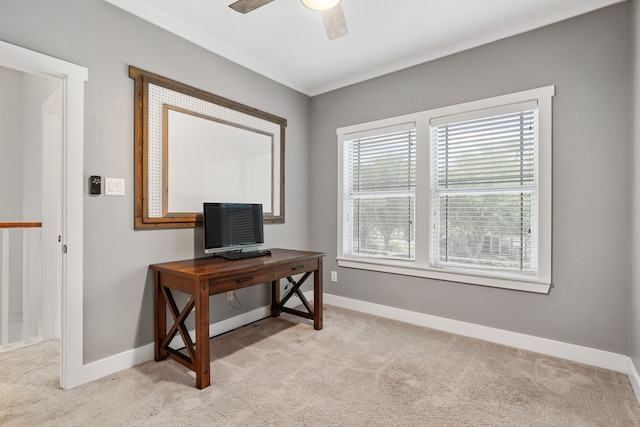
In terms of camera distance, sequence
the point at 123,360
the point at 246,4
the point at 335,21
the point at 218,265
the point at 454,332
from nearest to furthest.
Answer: the point at 246,4 < the point at 335,21 < the point at 123,360 < the point at 218,265 < the point at 454,332

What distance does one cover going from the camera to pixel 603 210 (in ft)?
7.43

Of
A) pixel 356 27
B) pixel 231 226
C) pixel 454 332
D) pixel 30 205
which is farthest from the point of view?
pixel 30 205

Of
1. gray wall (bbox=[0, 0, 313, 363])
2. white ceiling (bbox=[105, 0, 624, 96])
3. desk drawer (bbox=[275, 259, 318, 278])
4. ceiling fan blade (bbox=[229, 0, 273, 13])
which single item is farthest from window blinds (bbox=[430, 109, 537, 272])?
gray wall (bbox=[0, 0, 313, 363])

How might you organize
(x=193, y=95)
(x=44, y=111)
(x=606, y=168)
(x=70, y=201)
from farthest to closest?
(x=44, y=111)
(x=193, y=95)
(x=606, y=168)
(x=70, y=201)

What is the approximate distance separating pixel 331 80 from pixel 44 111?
286cm

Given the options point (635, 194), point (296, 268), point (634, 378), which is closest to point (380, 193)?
point (296, 268)

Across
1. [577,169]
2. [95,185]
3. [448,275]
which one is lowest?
[448,275]

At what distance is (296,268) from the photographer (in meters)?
2.82

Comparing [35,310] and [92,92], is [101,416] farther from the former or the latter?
[92,92]

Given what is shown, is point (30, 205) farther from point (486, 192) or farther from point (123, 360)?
point (486, 192)

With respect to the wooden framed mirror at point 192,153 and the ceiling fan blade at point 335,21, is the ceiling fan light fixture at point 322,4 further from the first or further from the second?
the wooden framed mirror at point 192,153

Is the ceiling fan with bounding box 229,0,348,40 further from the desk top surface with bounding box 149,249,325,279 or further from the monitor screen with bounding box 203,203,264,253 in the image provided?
the desk top surface with bounding box 149,249,325,279

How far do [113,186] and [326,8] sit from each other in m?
1.80

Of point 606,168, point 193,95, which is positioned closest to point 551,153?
point 606,168
